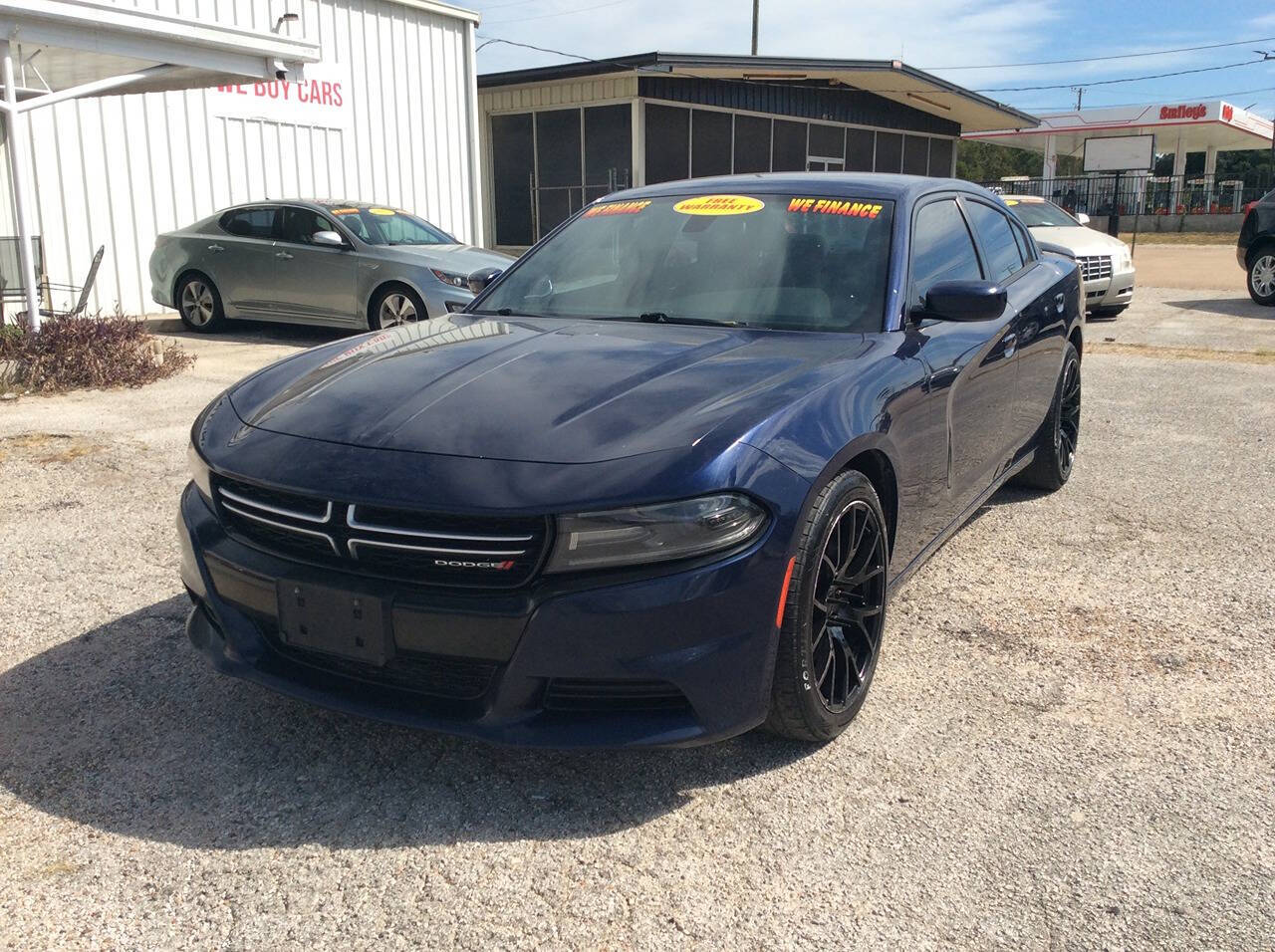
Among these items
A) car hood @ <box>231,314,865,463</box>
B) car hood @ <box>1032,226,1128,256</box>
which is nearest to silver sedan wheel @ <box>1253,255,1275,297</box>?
car hood @ <box>1032,226,1128,256</box>

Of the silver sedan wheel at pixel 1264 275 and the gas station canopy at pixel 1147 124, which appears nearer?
the silver sedan wheel at pixel 1264 275

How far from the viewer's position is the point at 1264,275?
15.3m

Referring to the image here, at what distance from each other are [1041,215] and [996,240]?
11017mm

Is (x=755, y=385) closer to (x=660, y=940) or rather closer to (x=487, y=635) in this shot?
(x=487, y=635)

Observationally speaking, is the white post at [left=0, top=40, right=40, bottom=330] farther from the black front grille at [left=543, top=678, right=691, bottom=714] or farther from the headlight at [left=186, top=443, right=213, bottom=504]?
the black front grille at [left=543, top=678, right=691, bottom=714]

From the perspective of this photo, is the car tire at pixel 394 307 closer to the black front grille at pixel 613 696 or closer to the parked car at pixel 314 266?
the parked car at pixel 314 266

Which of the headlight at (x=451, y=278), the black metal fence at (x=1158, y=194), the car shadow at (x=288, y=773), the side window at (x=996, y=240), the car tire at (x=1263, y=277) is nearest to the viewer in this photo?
the car shadow at (x=288, y=773)

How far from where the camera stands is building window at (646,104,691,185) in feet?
75.7

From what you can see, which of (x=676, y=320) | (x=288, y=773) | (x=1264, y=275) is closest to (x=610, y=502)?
(x=288, y=773)

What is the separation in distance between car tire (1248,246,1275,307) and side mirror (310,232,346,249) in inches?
475

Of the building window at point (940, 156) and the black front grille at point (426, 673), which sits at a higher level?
the building window at point (940, 156)

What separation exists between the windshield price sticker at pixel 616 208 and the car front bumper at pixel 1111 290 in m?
10.7

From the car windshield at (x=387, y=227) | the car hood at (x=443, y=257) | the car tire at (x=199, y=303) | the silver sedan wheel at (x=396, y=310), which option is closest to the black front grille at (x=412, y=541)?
the car hood at (x=443, y=257)

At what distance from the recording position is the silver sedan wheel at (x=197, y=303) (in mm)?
12266
